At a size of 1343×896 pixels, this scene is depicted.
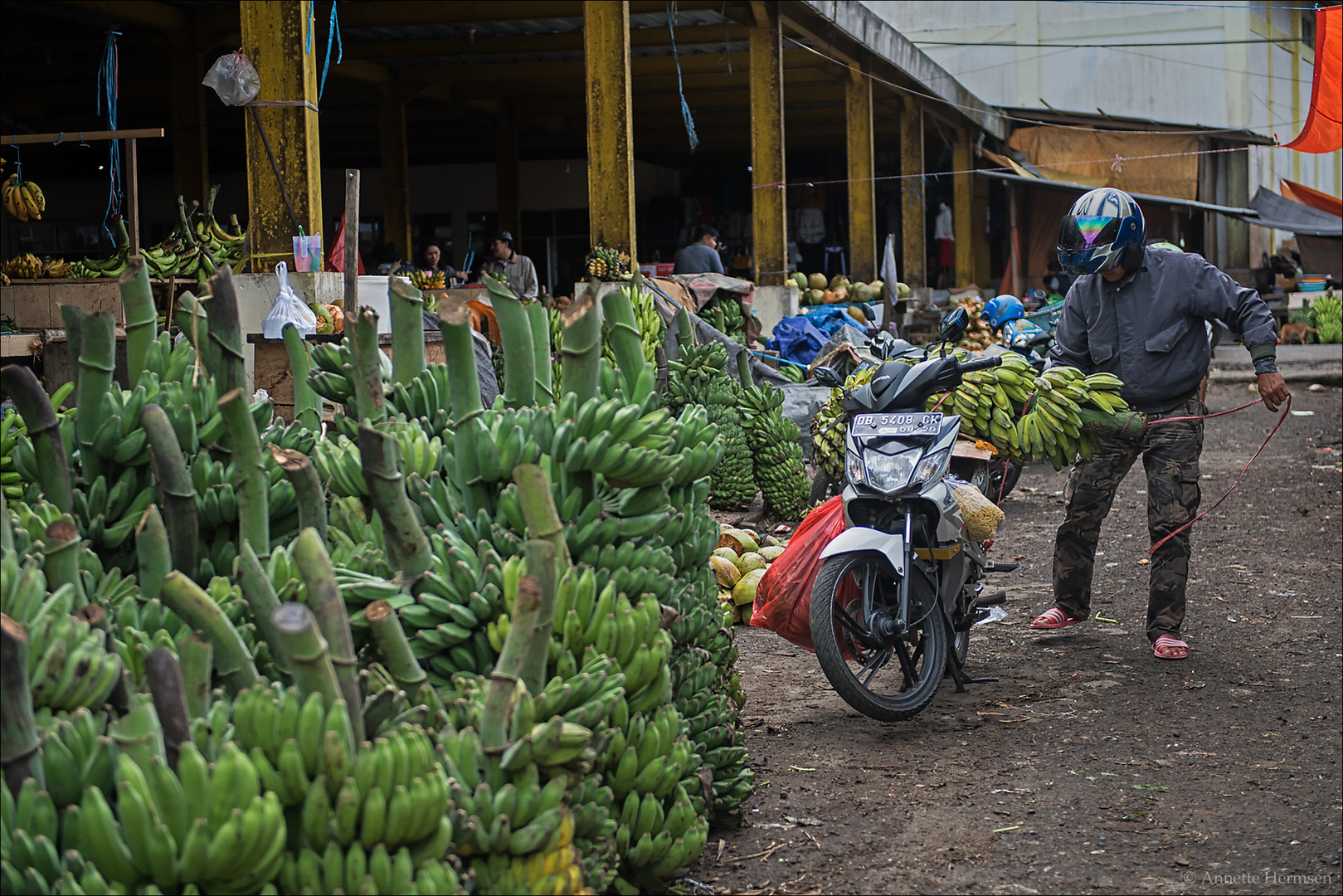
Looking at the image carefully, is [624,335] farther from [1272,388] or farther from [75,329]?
[1272,388]

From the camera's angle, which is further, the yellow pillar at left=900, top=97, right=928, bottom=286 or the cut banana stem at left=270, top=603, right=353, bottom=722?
the yellow pillar at left=900, top=97, right=928, bottom=286

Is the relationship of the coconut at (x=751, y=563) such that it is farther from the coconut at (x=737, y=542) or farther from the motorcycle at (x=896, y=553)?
the motorcycle at (x=896, y=553)

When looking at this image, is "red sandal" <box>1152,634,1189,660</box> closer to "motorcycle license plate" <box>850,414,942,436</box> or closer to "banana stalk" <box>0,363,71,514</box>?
"motorcycle license plate" <box>850,414,942,436</box>

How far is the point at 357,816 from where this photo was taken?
1681mm

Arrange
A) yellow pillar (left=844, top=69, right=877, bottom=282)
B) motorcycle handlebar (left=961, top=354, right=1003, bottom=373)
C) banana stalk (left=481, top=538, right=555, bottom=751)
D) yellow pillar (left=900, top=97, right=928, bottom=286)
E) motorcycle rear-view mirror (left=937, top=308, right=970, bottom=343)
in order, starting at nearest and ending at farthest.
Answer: banana stalk (left=481, top=538, right=555, bottom=751), motorcycle handlebar (left=961, top=354, right=1003, bottom=373), motorcycle rear-view mirror (left=937, top=308, right=970, bottom=343), yellow pillar (left=844, top=69, right=877, bottom=282), yellow pillar (left=900, top=97, right=928, bottom=286)

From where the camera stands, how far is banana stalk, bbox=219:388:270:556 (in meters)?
2.26

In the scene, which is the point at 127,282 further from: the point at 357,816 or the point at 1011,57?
the point at 1011,57

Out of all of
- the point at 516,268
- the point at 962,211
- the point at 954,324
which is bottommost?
the point at 954,324

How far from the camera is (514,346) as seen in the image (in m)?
2.73

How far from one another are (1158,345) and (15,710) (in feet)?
14.6

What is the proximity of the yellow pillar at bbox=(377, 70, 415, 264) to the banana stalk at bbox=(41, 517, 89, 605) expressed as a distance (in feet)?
53.0

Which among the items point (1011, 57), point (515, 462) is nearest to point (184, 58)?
point (515, 462)

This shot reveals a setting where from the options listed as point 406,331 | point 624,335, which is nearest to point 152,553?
point 406,331

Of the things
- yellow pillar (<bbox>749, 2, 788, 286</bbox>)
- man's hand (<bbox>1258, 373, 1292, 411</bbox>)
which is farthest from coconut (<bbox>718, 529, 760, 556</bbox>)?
yellow pillar (<bbox>749, 2, 788, 286</bbox>)
